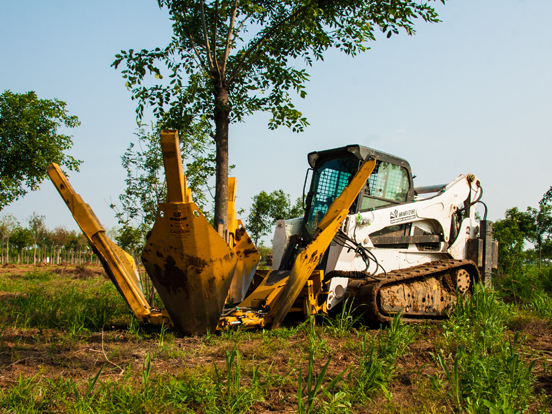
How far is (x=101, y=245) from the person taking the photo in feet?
15.4

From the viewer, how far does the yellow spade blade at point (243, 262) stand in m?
5.82

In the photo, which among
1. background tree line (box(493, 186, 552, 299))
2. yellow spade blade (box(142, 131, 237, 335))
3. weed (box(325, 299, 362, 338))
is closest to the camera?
yellow spade blade (box(142, 131, 237, 335))

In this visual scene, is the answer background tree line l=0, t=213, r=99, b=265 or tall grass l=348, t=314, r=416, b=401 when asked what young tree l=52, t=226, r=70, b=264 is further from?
tall grass l=348, t=314, r=416, b=401

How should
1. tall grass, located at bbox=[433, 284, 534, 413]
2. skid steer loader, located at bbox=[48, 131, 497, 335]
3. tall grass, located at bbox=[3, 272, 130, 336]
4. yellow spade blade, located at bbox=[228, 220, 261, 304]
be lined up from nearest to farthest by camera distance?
1. tall grass, located at bbox=[433, 284, 534, 413]
2. skid steer loader, located at bbox=[48, 131, 497, 335]
3. tall grass, located at bbox=[3, 272, 130, 336]
4. yellow spade blade, located at bbox=[228, 220, 261, 304]

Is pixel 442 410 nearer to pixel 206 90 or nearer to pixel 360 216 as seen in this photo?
pixel 360 216

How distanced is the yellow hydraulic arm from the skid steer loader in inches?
0.4

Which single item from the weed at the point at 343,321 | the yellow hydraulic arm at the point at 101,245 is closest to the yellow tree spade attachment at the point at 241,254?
the weed at the point at 343,321

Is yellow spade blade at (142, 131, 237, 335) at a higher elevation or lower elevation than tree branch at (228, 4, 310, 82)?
lower

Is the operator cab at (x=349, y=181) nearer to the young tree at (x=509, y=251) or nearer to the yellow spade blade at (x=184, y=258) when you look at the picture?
the yellow spade blade at (x=184, y=258)

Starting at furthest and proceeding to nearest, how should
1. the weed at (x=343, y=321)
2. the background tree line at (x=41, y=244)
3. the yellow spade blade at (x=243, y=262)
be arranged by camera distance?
the background tree line at (x=41, y=244) → the yellow spade blade at (x=243, y=262) → the weed at (x=343, y=321)

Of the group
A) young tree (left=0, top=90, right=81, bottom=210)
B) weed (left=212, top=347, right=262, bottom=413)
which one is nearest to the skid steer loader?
weed (left=212, top=347, right=262, bottom=413)

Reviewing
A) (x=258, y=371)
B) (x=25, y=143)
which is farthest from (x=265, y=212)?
(x=258, y=371)

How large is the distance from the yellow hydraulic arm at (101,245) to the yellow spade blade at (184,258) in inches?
22.0

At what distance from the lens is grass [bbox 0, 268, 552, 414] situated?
2.79 m
